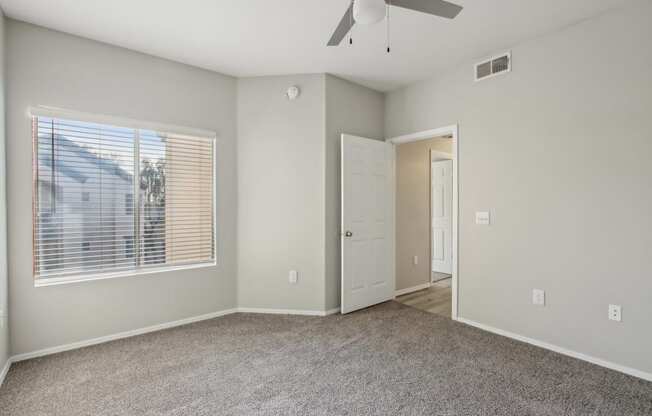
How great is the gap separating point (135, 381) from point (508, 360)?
2.84m

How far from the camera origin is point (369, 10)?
64.9 inches

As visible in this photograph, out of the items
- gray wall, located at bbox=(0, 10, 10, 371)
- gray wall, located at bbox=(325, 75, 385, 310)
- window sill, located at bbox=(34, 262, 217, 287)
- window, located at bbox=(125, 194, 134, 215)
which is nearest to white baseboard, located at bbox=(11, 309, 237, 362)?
gray wall, located at bbox=(0, 10, 10, 371)

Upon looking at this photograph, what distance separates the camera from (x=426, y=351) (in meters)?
2.72

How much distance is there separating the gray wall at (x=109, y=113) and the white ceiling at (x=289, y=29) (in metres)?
0.17

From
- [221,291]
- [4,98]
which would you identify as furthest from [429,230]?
[4,98]

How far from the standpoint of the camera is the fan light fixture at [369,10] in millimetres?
1633

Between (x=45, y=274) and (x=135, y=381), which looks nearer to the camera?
(x=135, y=381)

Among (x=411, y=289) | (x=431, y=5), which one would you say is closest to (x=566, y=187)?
(x=431, y=5)

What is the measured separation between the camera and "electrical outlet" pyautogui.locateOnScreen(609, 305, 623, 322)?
239 cm

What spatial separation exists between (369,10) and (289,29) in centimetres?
128

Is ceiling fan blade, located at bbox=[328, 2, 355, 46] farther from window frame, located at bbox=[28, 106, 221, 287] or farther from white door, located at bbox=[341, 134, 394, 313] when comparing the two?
window frame, located at bbox=[28, 106, 221, 287]

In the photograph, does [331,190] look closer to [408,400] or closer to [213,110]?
[213,110]

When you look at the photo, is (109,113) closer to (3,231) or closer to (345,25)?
(3,231)

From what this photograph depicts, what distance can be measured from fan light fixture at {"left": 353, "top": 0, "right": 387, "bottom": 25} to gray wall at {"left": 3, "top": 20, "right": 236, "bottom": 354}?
2.38m
